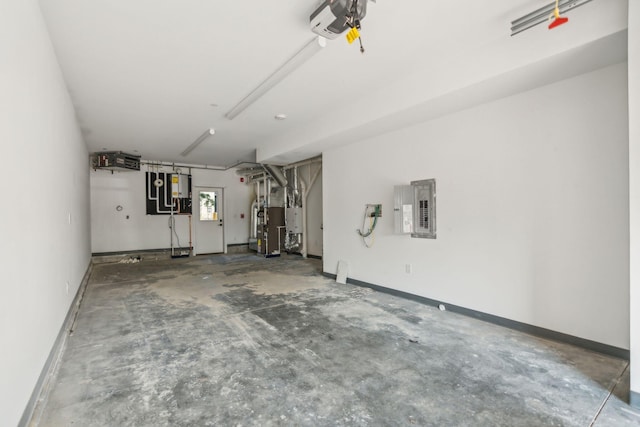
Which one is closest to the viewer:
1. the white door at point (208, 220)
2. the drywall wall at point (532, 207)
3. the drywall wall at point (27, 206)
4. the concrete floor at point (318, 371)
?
the drywall wall at point (27, 206)

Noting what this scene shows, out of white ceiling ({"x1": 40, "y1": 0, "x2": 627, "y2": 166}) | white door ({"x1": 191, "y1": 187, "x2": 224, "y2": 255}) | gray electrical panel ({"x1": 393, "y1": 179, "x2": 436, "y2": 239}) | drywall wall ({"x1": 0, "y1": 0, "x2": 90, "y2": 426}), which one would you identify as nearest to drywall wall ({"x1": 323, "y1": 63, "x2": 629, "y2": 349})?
gray electrical panel ({"x1": 393, "y1": 179, "x2": 436, "y2": 239})

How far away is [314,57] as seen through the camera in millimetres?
3033

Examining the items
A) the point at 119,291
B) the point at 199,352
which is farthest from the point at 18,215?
the point at 119,291

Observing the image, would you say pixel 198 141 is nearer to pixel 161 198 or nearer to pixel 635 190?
pixel 161 198

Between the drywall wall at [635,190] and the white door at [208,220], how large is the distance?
9217 millimetres

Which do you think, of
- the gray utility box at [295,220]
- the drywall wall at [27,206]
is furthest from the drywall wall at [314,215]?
the drywall wall at [27,206]

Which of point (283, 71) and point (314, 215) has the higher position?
point (283, 71)

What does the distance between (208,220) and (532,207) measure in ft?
27.9


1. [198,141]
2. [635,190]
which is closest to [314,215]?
[198,141]

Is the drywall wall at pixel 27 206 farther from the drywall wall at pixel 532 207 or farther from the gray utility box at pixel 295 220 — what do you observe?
the gray utility box at pixel 295 220

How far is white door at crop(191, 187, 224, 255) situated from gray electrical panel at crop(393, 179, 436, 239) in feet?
22.3

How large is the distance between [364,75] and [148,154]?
6333 millimetres

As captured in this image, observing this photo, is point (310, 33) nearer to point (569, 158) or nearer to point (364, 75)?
point (364, 75)

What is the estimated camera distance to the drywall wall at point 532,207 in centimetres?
263
